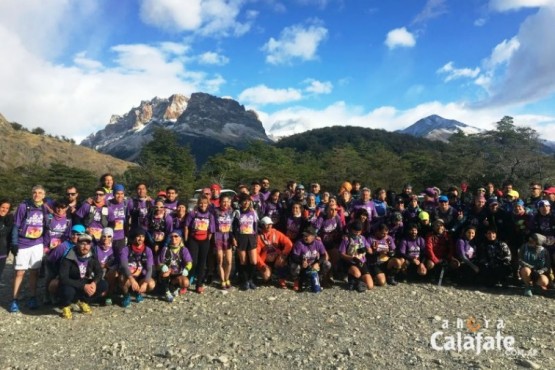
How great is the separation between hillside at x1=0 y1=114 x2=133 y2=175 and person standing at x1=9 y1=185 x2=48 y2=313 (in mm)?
53736

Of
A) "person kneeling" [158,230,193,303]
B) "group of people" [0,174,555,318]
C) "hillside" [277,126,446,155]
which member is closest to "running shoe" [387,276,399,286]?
"group of people" [0,174,555,318]

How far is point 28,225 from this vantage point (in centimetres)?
670

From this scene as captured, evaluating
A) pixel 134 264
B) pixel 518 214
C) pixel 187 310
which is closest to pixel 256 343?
pixel 187 310

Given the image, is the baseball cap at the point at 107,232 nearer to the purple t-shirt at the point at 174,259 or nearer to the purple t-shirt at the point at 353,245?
the purple t-shirt at the point at 174,259

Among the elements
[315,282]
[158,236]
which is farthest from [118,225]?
[315,282]

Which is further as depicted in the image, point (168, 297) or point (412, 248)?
point (412, 248)

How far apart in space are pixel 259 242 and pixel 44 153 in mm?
66170

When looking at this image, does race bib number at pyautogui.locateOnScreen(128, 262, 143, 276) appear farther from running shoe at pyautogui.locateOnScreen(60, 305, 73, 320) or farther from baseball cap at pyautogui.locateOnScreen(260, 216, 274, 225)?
baseball cap at pyautogui.locateOnScreen(260, 216, 274, 225)

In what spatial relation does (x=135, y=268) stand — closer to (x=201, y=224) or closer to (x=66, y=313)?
(x=66, y=313)

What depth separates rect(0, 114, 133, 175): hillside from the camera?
58281mm

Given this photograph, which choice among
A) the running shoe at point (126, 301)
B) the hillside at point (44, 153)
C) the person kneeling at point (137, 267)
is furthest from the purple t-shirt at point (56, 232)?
the hillside at point (44, 153)

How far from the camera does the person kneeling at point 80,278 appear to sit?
6.30 meters

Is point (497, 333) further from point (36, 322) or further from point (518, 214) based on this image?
point (36, 322)

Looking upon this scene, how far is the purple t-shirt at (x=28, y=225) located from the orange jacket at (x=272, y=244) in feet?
13.0
